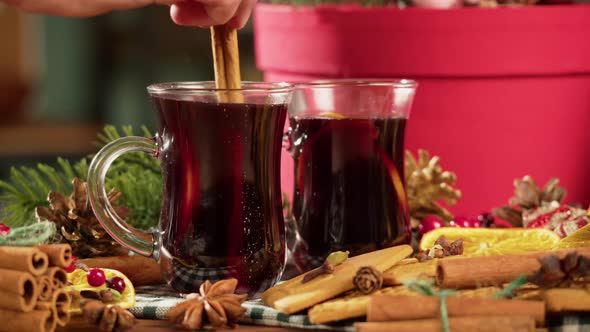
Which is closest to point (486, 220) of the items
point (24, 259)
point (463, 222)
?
point (463, 222)

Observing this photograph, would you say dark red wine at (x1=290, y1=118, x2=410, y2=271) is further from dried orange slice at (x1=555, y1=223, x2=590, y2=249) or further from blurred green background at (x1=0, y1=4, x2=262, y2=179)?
blurred green background at (x1=0, y1=4, x2=262, y2=179)

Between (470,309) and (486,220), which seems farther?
(486,220)

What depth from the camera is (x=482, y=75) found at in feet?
4.79

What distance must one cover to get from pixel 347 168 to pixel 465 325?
0.30 meters

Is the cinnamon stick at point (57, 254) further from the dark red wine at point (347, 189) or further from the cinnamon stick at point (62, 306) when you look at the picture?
the dark red wine at point (347, 189)

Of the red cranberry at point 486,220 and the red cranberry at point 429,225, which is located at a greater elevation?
the red cranberry at point 429,225

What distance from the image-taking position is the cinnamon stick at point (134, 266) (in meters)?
1.09

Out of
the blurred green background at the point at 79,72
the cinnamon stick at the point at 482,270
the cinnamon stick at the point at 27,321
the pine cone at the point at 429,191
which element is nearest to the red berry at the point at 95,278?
the cinnamon stick at the point at 27,321

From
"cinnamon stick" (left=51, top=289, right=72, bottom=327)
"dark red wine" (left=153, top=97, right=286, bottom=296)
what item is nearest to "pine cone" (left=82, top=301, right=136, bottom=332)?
"cinnamon stick" (left=51, top=289, right=72, bottom=327)

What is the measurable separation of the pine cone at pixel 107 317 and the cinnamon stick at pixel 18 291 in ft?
0.17

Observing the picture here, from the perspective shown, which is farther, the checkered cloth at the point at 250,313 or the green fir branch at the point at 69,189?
the green fir branch at the point at 69,189

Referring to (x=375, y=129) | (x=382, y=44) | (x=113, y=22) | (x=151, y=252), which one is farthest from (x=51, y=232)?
(x=113, y=22)

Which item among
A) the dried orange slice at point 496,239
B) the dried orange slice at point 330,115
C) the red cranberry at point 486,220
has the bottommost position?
the red cranberry at point 486,220

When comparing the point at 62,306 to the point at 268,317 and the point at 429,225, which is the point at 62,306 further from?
the point at 429,225
